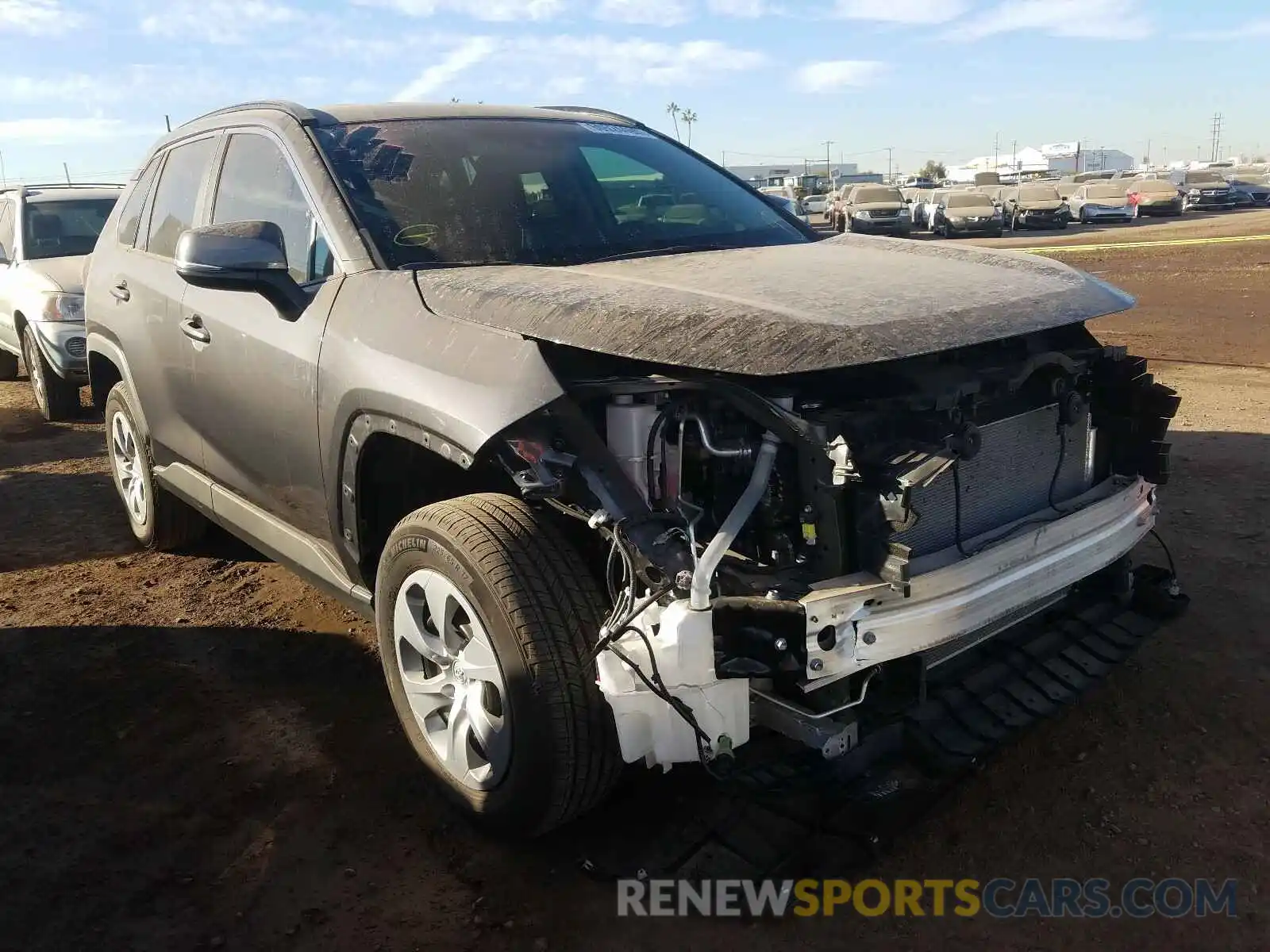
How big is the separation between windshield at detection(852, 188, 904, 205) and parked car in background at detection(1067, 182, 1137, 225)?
7.48 metres

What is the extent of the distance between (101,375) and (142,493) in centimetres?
68

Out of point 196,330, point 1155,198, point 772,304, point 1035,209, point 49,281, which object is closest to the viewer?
point 772,304

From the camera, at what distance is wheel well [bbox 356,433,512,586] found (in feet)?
10.1

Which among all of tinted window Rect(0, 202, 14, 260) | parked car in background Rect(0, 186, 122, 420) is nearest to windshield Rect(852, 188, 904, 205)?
parked car in background Rect(0, 186, 122, 420)

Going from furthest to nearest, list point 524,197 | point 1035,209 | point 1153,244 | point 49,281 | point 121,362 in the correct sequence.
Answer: point 1035,209
point 1153,244
point 49,281
point 121,362
point 524,197

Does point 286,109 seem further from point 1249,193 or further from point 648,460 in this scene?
point 1249,193

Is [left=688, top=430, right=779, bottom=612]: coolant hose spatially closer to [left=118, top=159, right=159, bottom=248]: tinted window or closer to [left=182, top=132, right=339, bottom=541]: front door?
[left=182, top=132, right=339, bottom=541]: front door

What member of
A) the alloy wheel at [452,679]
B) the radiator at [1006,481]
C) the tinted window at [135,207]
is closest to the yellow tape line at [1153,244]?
the tinted window at [135,207]

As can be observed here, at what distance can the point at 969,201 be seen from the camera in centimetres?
2811

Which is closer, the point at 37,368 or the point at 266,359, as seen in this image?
the point at 266,359

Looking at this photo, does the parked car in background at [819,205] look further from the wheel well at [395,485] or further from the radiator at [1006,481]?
the wheel well at [395,485]

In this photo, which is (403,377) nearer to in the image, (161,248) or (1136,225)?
(161,248)

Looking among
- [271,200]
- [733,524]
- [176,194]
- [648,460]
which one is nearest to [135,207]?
[176,194]

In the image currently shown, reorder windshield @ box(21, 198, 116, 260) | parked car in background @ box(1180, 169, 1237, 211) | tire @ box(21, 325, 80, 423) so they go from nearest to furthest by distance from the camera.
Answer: tire @ box(21, 325, 80, 423) → windshield @ box(21, 198, 116, 260) → parked car in background @ box(1180, 169, 1237, 211)
